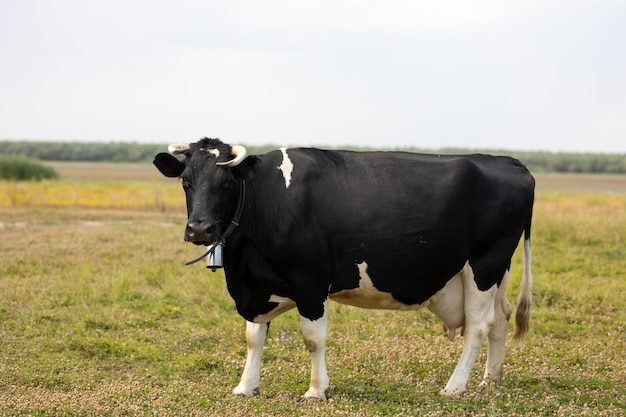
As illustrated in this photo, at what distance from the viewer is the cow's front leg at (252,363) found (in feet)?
24.9

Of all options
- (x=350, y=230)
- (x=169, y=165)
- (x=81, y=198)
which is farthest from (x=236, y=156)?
(x=81, y=198)

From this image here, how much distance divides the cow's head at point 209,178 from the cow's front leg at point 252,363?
120cm

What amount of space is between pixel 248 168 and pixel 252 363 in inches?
75.6

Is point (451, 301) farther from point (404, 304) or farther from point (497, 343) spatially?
point (497, 343)

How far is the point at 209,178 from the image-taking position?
6984 mm

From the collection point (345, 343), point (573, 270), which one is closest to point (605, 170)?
point (573, 270)

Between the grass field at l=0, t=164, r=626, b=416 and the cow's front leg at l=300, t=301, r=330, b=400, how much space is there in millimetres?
227

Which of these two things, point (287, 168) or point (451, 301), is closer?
point (287, 168)

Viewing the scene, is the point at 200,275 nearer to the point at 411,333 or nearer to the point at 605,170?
the point at 411,333

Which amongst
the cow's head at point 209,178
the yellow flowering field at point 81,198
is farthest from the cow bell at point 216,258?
the yellow flowering field at point 81,198

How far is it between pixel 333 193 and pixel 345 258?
2.02 feet

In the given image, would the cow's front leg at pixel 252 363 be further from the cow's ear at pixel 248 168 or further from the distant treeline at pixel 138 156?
the distant treeline at pixel 138 156

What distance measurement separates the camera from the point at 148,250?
1627 centimetres

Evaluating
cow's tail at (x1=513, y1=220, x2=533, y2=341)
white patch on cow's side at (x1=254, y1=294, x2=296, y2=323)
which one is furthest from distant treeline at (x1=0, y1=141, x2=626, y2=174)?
white patch on cow's side at (x1=254, y1=294, x2=296, y2=323)
